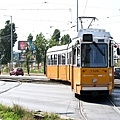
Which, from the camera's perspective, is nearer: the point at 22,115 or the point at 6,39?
the point at 22,115

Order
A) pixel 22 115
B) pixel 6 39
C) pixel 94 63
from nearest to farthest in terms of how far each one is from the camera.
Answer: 1. pixel 22 115
2. pixel 94 63
3. pixel 6 39

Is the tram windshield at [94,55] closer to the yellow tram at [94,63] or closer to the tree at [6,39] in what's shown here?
the yellow tram at [94,63]

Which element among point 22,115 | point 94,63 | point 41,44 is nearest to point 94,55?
point 94,63

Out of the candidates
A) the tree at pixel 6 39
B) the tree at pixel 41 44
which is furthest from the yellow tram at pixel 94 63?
the tree at pixel 6 39

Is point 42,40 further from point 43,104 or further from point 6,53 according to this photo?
point 43,104

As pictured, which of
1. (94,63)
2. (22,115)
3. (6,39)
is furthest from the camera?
(6,39)

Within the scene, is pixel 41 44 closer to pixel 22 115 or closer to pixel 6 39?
pixel 6 39

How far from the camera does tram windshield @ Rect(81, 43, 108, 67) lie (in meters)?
19.4

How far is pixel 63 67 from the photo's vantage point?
107 feet

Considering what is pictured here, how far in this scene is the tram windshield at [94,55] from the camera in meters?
19.4

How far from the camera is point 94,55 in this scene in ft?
63.9

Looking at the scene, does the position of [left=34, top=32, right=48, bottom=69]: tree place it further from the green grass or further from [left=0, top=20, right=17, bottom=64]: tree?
the green grass

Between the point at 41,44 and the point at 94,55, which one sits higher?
the point at 41,44

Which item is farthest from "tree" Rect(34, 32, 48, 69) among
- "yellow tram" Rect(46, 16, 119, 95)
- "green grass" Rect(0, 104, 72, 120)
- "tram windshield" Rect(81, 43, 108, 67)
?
"green grass" Rect(0, 104, 72, 120)
